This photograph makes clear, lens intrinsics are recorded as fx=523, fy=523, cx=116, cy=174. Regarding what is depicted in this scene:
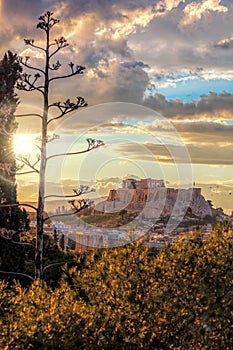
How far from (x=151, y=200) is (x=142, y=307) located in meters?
23.3

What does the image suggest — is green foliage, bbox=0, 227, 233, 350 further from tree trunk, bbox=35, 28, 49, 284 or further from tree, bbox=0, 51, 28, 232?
tree, bbox=0, 51, 28, 232

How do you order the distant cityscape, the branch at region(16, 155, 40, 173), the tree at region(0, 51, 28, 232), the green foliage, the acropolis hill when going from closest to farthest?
the green foliage → the branch at region(16, 155, 40, 173) → the tree at region(0, 51, 28, 232) → the distant cityscape → the acropolis hill

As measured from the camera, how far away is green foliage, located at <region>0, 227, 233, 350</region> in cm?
970

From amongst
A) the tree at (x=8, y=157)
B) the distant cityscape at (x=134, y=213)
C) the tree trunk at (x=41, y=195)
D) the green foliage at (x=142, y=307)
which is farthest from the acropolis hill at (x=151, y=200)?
the green foliage at (x=142, y=307)

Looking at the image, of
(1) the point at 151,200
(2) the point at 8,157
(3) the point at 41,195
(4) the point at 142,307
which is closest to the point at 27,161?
(3) the point at 41,195

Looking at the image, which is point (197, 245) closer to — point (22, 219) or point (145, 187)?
point (22, 219)

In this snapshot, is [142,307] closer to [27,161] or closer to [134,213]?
[27,161]

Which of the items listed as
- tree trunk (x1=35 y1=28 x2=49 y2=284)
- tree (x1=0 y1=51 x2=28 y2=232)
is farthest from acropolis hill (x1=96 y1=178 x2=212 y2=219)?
tree trunk (x1=35 y1=28 x2=49 y2=284)

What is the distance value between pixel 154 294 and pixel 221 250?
1806 millimetres

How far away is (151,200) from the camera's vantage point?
33.8m

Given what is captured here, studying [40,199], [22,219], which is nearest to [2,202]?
[22,219]

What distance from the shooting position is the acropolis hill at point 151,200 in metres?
31.4

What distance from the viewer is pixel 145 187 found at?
1282 inches

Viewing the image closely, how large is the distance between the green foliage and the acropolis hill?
60.8 ft
